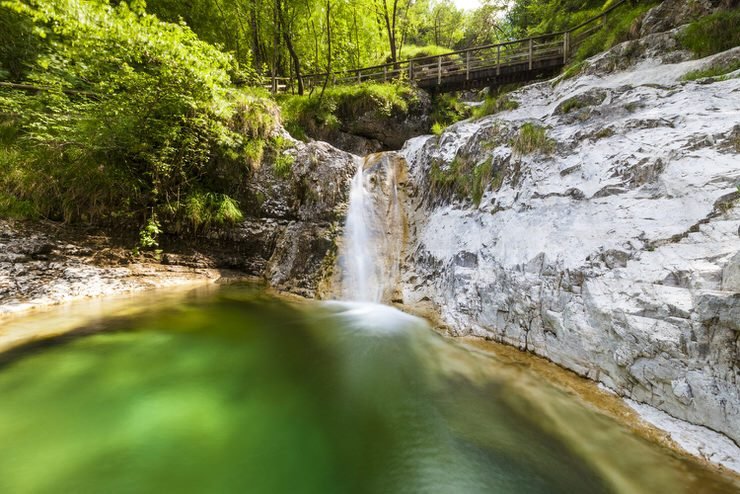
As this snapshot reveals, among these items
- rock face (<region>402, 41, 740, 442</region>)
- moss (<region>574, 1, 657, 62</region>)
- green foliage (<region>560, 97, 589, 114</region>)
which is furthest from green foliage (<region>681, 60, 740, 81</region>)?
moss (<region>574, 1, 657, 62</region>)

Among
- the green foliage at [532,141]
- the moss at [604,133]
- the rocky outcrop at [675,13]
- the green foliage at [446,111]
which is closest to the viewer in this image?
the moss at [604,133]

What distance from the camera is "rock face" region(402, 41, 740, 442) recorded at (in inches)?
103

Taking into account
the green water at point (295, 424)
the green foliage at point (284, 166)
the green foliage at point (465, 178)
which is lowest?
the green water at point (295, 424)

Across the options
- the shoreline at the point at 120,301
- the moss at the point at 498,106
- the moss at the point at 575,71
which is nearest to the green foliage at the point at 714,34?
the moss at the point at 575,71

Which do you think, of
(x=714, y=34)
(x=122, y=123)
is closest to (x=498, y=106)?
(x=714, y=34)

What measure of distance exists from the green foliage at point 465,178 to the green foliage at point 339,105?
617 centimetres

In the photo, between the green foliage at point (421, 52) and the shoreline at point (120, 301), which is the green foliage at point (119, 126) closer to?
the shoreline at point (120, 301)

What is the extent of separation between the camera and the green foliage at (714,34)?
559 centimetres

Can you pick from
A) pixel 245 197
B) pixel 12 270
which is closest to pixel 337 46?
pixel 245 197

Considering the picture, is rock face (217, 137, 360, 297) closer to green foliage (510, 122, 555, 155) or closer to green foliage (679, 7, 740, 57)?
green foliage (510, 122, 555, 155)

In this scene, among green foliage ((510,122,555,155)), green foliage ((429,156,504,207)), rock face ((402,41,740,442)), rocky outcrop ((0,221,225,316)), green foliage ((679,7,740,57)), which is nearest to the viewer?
rock face ((402,41,740,442))

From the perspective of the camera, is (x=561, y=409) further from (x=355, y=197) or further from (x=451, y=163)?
(x=355, y=197)

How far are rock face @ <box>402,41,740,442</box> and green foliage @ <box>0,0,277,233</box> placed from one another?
5.86m

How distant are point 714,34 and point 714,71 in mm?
1861
